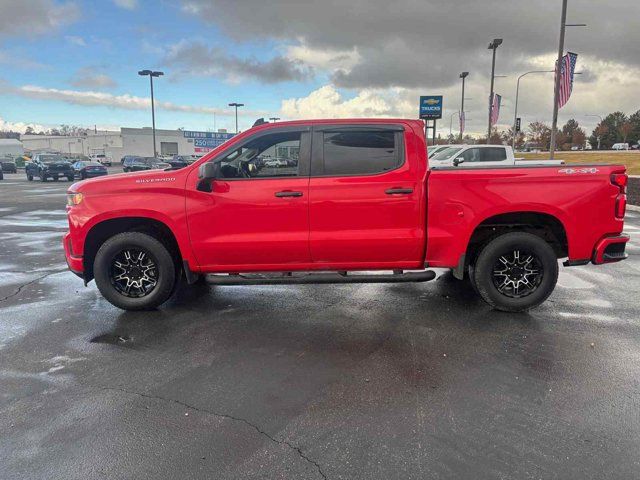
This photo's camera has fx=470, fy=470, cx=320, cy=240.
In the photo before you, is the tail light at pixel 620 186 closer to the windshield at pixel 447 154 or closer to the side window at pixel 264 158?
the side window at pixel 264 158

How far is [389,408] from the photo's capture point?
321 centimetres

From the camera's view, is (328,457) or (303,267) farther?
(303,267)

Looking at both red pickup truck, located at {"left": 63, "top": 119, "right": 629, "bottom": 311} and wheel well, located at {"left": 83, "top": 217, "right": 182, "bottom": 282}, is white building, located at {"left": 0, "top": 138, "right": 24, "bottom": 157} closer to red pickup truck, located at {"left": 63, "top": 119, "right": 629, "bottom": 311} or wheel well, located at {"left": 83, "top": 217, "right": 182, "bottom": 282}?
wheel well, located at {"left": 83, "top": 217, "right": 182, "bottom": 282}

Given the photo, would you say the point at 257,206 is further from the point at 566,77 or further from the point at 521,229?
the point at 566,77

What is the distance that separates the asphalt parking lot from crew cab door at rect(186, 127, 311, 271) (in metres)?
0.73

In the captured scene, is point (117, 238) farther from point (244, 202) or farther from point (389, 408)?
point (389, 408)

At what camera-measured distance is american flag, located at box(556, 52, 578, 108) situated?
65.9 ft

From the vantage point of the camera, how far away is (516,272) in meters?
5.08

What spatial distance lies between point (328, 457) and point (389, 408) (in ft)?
2.20

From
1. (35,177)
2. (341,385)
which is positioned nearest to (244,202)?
(341,385)

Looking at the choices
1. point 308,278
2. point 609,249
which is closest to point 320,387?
point 308,278

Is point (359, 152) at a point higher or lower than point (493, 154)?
lower

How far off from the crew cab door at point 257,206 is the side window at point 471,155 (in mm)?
14630

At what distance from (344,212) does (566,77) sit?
64.4 ft
